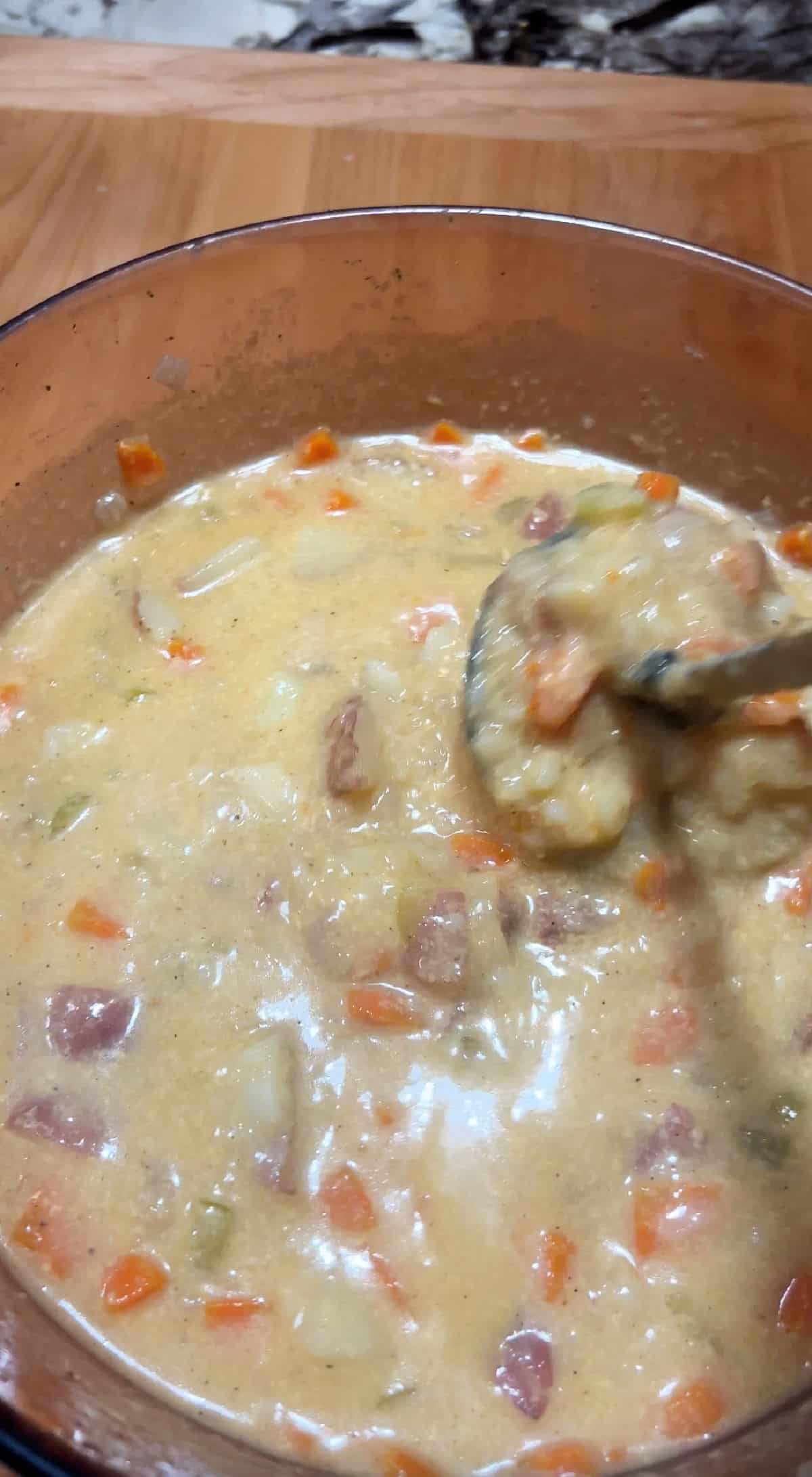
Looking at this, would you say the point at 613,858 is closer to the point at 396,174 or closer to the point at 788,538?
the point at 788,538

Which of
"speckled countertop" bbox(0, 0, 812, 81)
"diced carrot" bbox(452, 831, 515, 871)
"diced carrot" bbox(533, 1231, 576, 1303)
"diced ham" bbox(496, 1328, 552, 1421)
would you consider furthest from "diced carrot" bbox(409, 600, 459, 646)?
"speckled countertop" bbox(0, 0, 812, 81)

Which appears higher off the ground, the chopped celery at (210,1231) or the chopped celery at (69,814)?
the chopped celery at (69,814)

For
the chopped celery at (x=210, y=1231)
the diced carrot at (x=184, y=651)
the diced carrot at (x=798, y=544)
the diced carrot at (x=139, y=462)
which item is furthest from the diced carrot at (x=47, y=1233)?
the diced carrot at (x=798, y=544)

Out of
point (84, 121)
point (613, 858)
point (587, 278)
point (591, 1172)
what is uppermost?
point (84, 121)

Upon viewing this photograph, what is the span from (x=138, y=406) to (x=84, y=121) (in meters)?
0.81

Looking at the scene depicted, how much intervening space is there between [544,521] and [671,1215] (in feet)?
3.92

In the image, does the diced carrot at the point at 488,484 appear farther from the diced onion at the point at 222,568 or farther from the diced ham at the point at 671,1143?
the diced ham at the point at 671,1143

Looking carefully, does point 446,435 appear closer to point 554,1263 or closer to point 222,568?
point 222,568

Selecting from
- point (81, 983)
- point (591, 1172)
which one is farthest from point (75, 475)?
point (591, 1172)

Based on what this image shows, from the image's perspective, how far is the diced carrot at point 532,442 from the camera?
2.15 meters

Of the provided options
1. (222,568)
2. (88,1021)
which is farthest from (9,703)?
(88,1021)

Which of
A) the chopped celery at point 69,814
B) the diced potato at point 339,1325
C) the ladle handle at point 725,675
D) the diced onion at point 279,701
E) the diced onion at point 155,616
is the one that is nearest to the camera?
the ladle handle at point 725,675

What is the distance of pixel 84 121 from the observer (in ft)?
7.49

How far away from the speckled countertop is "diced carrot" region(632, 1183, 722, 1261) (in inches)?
97.9
